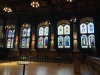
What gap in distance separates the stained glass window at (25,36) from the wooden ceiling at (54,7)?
175 cm

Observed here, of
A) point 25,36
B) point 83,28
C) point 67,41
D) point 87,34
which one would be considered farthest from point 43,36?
point 87,34

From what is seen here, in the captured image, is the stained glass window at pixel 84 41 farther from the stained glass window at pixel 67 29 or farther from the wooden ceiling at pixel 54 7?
the wooden ceiling at pixel 54 7

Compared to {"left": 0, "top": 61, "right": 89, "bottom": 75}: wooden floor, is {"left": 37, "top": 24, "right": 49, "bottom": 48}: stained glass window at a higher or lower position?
higher

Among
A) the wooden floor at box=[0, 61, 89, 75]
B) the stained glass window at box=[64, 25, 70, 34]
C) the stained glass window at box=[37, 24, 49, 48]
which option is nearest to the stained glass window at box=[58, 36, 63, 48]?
the stained glass window at box=[64, 25, 70, 34]

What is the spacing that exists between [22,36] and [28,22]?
2.06m

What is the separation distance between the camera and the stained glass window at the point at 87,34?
14023 millimetres

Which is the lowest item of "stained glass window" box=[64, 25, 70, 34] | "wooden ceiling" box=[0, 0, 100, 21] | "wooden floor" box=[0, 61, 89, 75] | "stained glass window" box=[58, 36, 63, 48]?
"wooden floor" box=[0, 61, 89, 75]

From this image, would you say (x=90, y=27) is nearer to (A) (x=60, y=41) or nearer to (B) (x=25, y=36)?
(A) (x=60, y=41)

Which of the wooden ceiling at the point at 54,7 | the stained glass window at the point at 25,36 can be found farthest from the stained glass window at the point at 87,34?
the stained glass window at the point at 25,36

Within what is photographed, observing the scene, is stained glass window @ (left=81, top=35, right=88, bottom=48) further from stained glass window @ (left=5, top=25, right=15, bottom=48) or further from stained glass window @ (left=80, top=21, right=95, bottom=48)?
stained glass window @ (left=5, top=25, right=15, bottom=48)

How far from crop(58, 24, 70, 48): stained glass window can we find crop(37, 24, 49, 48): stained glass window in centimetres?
167

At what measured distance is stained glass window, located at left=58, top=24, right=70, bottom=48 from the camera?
1495cm

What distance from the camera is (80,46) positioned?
1399cm

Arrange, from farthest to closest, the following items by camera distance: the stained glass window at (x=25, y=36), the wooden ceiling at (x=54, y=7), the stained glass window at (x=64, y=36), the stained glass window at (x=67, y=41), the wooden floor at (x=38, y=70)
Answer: the stained glass window at (x=25, y=36) < the stained glass window at (x=64, y=36) < the stained glass window at (x=67, y=41) < the wooden ceiling at (x=54, y=7) < the wooden floor at (x=38, y=70)
